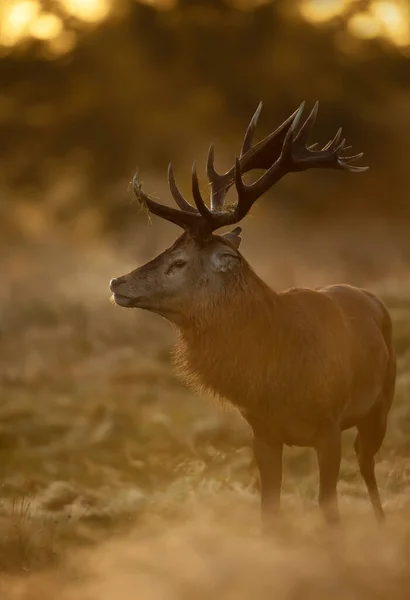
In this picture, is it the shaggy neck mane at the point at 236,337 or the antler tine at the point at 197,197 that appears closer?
the antler tine at the point at 197,197

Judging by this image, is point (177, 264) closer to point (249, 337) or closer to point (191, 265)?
point (191, 265)

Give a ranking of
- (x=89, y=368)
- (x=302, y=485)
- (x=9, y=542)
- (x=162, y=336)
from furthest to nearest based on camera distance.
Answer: (x=162, y=336)
(x=89, y=368)
(x=302, y=485)
(x=9, y=542)

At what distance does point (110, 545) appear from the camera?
596cm

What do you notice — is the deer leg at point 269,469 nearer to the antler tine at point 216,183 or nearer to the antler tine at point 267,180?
the antler tine at point 267,180

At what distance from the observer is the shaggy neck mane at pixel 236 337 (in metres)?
5.29

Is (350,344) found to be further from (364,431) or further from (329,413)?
(364,431)

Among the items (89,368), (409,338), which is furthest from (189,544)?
(409,338)

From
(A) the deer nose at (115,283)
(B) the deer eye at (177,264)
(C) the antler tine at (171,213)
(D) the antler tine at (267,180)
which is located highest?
(D) the antler tine at (267,180)

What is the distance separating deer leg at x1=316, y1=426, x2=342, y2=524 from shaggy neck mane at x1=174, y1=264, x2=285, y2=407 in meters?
0.50

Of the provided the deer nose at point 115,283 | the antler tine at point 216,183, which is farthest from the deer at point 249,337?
the antler tine at point 216,183

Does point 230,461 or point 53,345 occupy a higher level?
point 53,345

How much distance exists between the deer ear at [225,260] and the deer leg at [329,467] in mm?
1126

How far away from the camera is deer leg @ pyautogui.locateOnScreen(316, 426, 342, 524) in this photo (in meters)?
5.36

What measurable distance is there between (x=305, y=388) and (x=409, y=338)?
496cm
